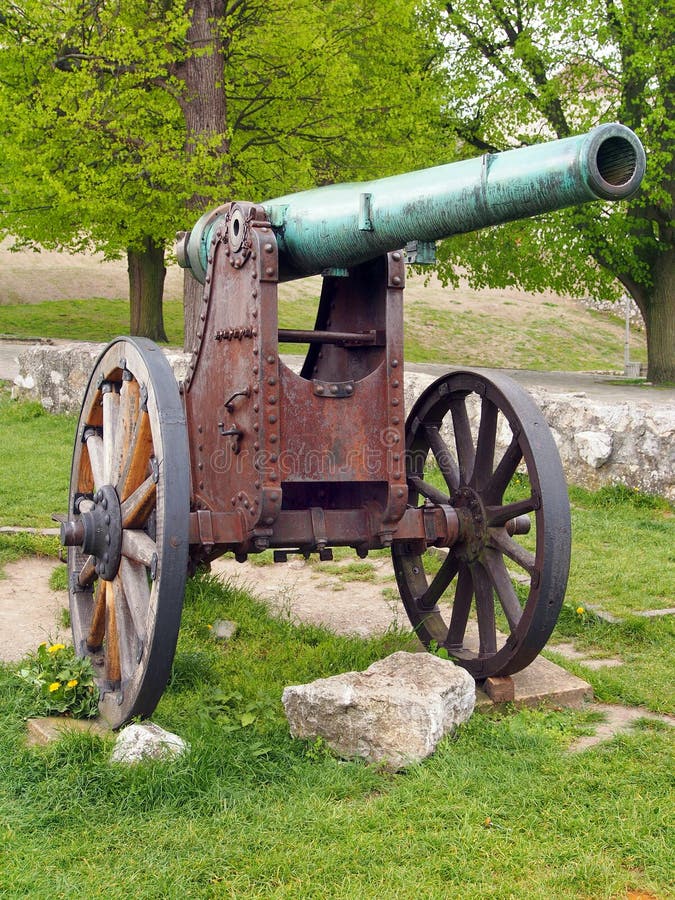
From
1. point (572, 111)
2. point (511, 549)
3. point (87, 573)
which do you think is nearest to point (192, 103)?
point (572, 111)

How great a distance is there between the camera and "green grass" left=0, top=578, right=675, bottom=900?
302 cm

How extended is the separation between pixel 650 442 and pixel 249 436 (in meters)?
5.29

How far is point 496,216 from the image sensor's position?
3.52 meters

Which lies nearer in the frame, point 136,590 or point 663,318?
Result: point 136,590

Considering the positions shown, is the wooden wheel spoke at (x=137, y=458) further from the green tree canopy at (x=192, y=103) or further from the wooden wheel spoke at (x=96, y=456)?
the green tree canopy at (x=192, y=103)

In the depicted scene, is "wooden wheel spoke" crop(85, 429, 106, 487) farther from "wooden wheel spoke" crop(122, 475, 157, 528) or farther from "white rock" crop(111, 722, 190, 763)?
"white rock" crop(111, 722, 190, 763)

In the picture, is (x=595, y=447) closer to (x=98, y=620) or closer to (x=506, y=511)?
(x=506, y=511)

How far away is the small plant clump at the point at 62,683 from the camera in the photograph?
14.1 ft

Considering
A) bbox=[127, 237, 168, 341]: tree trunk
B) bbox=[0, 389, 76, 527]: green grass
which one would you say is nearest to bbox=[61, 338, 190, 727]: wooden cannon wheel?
bbox=[0, 389, 76, 527]: green grass

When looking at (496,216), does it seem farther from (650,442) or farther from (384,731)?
(650,442)

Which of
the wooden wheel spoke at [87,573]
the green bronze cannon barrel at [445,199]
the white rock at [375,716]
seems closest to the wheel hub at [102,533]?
the wooden wheel spoke at [87,573]

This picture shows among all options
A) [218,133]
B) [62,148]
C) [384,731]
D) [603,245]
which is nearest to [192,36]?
[218,133]

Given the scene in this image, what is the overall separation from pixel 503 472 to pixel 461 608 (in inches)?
28.9

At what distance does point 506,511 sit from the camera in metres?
4.68
